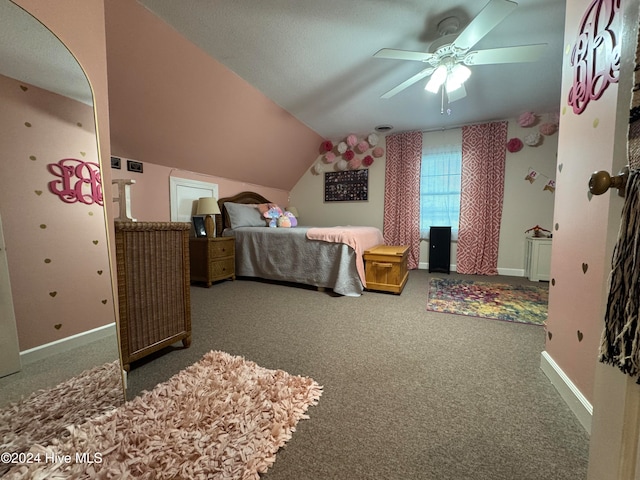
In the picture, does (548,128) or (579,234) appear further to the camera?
(548,128)

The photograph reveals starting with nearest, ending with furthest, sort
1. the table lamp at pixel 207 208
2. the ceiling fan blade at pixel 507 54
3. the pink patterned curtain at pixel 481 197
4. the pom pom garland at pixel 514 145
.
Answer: the ceiling fan blade at pixel 507 54 < the table lamp at pixel 207 208 < the pom pom garland at pixel 514 145 < the pink patterned curtain at pixel 481 197

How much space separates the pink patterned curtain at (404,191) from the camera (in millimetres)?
4043

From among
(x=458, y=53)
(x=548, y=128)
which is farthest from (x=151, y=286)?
(x=548, y=128)

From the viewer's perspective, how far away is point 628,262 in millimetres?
387

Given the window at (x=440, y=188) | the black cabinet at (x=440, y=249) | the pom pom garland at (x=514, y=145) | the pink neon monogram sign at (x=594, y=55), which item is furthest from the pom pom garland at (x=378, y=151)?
the pink neon monogram sign at (x=594, y=55)

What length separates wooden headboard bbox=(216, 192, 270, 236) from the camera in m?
3.57

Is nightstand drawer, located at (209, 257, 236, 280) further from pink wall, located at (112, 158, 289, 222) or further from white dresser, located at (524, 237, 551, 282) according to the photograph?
white dresser, located at (524, 237, 551, 282)

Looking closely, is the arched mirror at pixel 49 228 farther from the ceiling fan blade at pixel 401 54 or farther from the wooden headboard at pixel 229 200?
the wooden headboard at pixel 229 200

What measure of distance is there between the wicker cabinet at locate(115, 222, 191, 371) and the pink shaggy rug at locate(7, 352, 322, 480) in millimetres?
269

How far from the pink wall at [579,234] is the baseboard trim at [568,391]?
0.03 metres

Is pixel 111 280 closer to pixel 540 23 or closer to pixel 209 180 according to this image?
pixel 209 180

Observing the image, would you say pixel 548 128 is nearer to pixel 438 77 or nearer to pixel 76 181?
pixel 438 77

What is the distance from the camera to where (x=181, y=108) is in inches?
97.7

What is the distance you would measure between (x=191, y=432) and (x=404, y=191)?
13.3 ft
